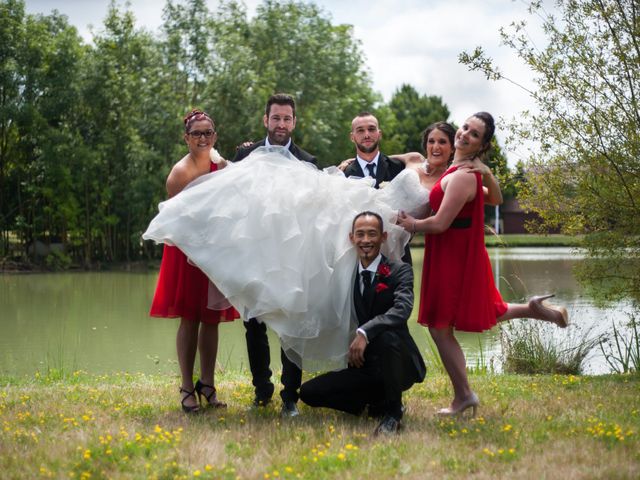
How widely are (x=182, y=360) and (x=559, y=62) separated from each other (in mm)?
5155

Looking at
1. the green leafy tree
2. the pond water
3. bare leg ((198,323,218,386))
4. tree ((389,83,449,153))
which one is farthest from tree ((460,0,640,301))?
tree ((389,83,449,153))

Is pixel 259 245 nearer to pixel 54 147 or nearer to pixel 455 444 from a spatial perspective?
pixel 455 444

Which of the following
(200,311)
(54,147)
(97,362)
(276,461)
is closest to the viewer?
(276,461)

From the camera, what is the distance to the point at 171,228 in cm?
539

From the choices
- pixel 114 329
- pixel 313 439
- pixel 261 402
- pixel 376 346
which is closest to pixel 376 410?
pixel 376 346

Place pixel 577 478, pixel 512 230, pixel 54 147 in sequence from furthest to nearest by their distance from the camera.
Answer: pixel 512 230
pixel 54 147
pixel 577 478

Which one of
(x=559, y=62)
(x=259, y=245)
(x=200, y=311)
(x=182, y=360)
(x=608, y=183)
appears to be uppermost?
(x=559, y=62)

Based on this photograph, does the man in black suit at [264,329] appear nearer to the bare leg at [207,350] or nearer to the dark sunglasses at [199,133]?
the bare leg at [207,350]

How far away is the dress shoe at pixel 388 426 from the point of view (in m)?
5.11

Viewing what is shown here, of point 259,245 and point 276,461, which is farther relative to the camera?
point 259,245

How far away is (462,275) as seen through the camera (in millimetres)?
5605

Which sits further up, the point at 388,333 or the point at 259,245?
the point at 259,245

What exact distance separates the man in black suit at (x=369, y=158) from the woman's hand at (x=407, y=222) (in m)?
0.50

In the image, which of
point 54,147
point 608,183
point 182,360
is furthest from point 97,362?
point 54,147
